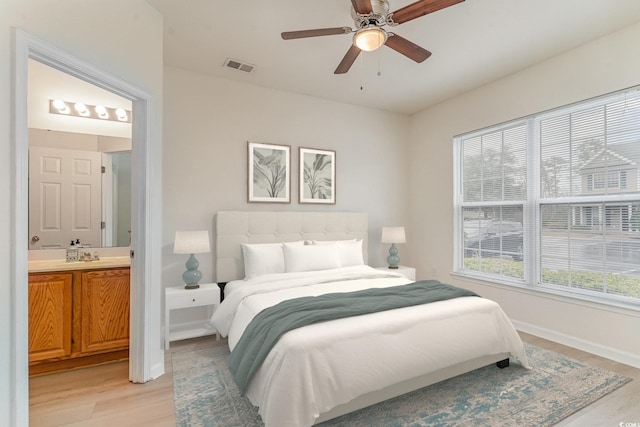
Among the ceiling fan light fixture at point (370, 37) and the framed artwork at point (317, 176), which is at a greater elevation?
the ceiling fan light fixture at point (370, 37)

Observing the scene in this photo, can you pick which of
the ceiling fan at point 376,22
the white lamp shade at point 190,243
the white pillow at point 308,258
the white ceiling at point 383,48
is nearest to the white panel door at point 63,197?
the white lamp shade at point 190,243

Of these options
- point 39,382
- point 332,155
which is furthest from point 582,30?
point 39,382

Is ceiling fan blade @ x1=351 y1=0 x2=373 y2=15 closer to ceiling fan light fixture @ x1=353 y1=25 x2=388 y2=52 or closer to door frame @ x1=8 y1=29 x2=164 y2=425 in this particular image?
ceiling fan light fixture @ x1=353 y1=25 x2=388 y2=52

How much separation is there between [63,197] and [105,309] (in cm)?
128

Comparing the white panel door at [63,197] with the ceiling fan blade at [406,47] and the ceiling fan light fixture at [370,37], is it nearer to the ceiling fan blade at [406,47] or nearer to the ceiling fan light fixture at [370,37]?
the ceiling fan light fixture at [370,37]

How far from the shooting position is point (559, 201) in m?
3.21

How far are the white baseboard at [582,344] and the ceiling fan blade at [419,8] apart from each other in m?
3.25

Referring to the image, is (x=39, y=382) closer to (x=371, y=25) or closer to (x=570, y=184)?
(x=371, y=25)

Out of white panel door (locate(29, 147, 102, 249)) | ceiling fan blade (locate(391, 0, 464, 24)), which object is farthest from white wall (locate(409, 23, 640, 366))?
white panel door (locate(29, 147, 102, 249))

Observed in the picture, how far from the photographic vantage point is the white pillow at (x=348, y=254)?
3771 mm

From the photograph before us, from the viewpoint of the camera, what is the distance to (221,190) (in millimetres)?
3672

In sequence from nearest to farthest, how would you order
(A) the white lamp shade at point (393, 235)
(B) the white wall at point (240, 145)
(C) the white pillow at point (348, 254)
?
1. (B) the white wall at point (240, 145)
2. (C) the white pillow at point (348, 254)
3. (A) the white lamp shade at point (393, 235)

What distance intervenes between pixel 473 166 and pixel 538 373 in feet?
8.47

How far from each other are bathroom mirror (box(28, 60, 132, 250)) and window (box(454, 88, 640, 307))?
4267 millimetres
